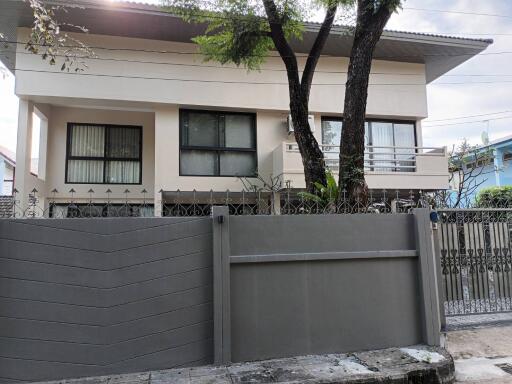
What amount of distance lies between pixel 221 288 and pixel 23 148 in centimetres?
813

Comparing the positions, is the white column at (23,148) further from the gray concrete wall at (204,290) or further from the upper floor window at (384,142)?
the upper floor window at (384,142)

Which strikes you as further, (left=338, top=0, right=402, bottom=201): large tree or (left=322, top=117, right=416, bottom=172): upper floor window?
(left=322, top=117, right=416, bottom=172): upper floor window

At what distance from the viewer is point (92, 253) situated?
4227mm

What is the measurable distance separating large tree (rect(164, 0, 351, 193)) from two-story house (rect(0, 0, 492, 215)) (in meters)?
2.37

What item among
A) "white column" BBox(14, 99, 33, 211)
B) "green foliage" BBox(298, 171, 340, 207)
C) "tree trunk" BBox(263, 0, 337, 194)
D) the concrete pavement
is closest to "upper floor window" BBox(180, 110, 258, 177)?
"white column" BBox(14, 99, 33, 211)

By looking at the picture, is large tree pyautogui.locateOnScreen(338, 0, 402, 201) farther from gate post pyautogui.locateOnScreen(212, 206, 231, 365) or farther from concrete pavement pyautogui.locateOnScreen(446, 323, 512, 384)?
concrete pavement pyautogui.locateOnScreen(446, 323, 512, 384)

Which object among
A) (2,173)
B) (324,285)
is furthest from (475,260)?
(2,173)

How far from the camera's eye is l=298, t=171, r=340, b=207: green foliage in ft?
17.9

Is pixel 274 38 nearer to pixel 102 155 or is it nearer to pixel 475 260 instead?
pixel 475 260

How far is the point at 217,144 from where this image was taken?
37.5 feet

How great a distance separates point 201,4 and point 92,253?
5731mm

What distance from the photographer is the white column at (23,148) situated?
9.99m

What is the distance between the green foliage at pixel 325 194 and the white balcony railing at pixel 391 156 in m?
5.01

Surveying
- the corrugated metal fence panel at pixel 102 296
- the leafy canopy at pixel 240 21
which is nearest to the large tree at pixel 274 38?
the leafy canopy at pixel 240 21
